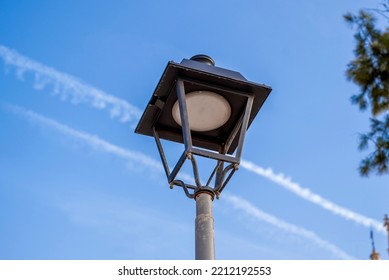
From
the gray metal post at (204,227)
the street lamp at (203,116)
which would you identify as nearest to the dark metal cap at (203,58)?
the street lamp at (203,116)

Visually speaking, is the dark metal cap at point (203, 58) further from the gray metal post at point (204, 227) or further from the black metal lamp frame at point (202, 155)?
the gray metal post at point (204, 227)

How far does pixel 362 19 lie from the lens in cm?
591

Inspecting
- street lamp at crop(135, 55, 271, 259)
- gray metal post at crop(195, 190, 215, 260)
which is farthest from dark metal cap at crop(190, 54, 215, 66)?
gray metal post at crop(195, 190, 215, 260)

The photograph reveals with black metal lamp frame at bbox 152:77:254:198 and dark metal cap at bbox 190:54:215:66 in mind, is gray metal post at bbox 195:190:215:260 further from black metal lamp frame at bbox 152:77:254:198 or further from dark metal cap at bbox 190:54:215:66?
dark metal cap at bbox 190:54:215:66

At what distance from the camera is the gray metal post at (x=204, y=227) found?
20.6ft

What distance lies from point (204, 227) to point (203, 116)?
138 centimetres

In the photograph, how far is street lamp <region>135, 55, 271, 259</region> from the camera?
667 centimetres

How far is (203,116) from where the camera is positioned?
7305 millimetres

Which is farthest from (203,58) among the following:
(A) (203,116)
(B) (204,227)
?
(B) (204,227)

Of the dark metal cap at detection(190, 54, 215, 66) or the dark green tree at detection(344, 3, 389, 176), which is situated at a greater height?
the dark metal cap at detection(190, 54, 215, 66)
